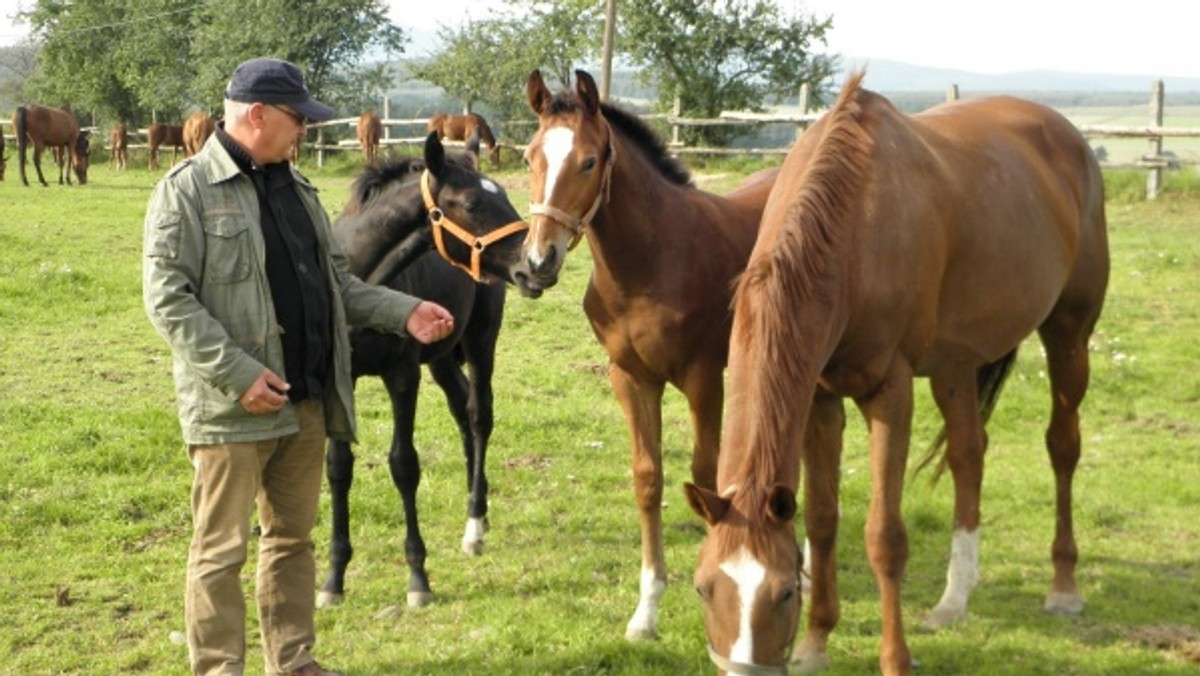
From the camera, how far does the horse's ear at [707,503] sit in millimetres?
3201

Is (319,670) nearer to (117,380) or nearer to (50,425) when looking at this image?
(50,425)

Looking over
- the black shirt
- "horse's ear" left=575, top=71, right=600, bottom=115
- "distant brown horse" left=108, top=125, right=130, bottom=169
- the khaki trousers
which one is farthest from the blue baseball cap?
"distant brown horse" left=108, top=125, right=130, bottom=169

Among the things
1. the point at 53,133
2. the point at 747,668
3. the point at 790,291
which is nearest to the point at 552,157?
the point at 790,291

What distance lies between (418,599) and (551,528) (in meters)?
1.15

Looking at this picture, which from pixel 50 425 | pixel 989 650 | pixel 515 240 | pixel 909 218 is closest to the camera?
pixel 909 218

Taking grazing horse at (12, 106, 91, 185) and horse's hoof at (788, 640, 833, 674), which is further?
grazing horse at (12, 106, 91, 185)

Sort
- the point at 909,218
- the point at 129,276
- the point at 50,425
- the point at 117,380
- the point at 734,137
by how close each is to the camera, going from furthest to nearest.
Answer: the point at 734,137, the point at 129,276, the point at 117,380, the point at 50,425, the point at 909,218

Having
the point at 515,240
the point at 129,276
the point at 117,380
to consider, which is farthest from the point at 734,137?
the point at 515,240

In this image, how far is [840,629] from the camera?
5.02 meters

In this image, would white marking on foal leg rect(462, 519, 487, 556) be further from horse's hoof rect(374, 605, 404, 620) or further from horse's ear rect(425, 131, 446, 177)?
horse's ear rect(425, 131, 446, 177)

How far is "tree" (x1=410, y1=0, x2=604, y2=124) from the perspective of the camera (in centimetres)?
3834

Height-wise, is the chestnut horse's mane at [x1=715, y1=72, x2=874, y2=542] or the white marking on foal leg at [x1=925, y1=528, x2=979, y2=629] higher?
the chestnut horse's mane at [x1=715, y1=72, x2=874, y2=542]

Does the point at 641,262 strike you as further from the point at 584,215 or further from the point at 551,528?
the point at 551,528

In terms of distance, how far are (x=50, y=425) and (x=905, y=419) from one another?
545 cm
